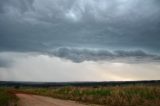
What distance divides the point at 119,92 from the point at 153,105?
9.39 m

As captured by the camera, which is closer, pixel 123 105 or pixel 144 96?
pixel 123 105

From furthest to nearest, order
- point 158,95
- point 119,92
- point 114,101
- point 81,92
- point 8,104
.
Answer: point 81,92
point 119,92
point 158,95
point 114,101
point 8,104

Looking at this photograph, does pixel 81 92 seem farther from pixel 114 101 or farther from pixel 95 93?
pixel 114 101

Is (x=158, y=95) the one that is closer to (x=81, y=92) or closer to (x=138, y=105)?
(x=138, y=105)

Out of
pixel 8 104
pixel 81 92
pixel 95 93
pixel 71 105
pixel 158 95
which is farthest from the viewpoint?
pixel 81 92

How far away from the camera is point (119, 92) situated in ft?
119

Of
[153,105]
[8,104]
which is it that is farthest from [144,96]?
[8,104]

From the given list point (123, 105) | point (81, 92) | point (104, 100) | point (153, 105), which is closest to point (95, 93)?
point (81, 92)

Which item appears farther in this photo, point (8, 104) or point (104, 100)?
point (104, 100)

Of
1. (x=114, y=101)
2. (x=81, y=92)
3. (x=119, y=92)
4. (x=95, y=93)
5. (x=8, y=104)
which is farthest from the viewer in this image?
(x=81, y=92)

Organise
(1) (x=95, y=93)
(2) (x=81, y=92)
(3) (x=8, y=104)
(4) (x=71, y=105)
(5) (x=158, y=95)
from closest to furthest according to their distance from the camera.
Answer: (3) (x=8, y=104) < (4) (x=71, y=105) < (5) (x=158, y=95) < (1) (x=95, y=93) < (2) (x=81, y=92)

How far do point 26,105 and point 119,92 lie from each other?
12214mm

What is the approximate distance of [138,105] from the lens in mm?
A: 28688

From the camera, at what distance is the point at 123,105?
29.2 metres
